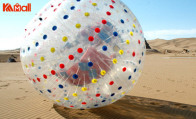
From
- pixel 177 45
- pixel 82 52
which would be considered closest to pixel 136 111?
pixel 82 52

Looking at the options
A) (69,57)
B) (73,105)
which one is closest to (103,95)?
(73,105)

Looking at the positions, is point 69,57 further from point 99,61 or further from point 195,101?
point 195,101

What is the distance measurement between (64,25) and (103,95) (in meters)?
1.55

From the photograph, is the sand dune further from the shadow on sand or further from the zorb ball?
the zorb ball

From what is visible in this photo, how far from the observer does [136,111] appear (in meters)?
4.77

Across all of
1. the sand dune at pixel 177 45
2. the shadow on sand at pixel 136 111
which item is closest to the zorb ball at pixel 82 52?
the shadow on sand at pixel 136 111

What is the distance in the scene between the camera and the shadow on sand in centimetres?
439

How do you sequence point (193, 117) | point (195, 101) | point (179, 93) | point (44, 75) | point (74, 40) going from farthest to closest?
1. point (179, 93)
2. point (195, 101)
3. point (193, 117)
4. point (44, 75)
5. point (74, 40)

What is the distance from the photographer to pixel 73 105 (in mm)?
3582

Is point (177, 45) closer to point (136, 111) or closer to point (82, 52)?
point (136, 111)

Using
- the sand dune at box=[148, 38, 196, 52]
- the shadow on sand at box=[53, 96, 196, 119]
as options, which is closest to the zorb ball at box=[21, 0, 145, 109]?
the shadow on sand at box=[53, 96, 196, 119]

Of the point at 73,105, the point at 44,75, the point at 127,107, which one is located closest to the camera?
the point at 44,75

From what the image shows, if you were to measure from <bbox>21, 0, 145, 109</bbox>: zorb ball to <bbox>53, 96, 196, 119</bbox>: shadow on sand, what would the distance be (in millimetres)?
976

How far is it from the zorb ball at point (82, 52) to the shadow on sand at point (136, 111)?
976 mm
